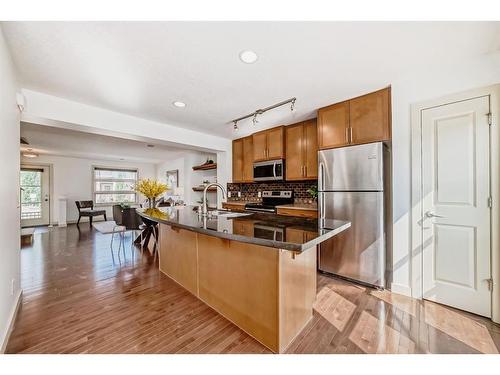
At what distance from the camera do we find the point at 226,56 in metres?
1.79

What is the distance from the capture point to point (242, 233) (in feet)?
4.44

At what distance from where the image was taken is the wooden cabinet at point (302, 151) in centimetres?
340

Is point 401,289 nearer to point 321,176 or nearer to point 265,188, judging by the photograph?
point 321,176

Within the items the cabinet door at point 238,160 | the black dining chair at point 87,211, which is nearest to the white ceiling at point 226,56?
the cabinet door at point 238,160

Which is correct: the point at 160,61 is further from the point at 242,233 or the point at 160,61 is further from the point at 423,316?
the point at 423,316

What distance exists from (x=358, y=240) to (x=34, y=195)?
903cm

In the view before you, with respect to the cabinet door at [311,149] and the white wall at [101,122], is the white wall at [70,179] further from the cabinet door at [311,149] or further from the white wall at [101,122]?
the cabinet door at [311,149]

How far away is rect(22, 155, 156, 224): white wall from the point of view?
6.73 m

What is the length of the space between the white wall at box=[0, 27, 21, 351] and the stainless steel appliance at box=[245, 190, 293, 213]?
9.91 feet

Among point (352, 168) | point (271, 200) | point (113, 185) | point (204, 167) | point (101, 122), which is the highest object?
point (101, 122)

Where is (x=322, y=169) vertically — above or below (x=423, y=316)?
above

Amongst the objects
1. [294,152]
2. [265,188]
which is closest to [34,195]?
[265,188]

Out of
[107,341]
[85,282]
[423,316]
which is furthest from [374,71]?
[85,282]
